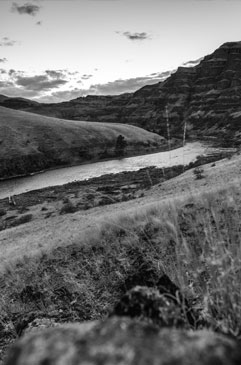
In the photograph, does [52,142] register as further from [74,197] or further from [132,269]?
[132,269]

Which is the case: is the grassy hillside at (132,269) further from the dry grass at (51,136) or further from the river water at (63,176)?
the dry grass at (51,136)

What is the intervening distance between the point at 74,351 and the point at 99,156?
282ft

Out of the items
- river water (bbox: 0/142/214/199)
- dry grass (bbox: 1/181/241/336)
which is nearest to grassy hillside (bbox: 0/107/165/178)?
river water (bbox: 0/142/214/199)

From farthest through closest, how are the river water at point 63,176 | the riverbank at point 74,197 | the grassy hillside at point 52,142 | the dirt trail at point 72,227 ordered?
the grassy hillside at point 52,142 → the river water at point 63,176 → the riverbank at point 74,197 → the dirt trail at point 72,227

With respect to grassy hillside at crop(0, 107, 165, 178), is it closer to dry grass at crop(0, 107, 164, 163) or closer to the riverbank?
dry grass at crop(0, 107, 164, 163)

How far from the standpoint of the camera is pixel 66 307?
620 cm

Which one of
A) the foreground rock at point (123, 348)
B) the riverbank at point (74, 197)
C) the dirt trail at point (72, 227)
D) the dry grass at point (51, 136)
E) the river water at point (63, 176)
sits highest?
the dry grass at point (51, 136)

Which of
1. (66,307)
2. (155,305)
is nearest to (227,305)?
(155,305)

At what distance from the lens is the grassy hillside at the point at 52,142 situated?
75.8 meters

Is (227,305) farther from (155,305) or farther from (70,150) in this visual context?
(70,150)

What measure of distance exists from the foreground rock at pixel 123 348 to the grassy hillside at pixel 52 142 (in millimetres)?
70199

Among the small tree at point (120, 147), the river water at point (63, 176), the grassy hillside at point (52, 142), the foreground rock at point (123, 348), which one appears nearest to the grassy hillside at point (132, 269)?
the foreground rock at point (123, 348)

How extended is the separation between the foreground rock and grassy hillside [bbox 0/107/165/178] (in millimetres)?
70199

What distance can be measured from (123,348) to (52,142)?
3540 inches
